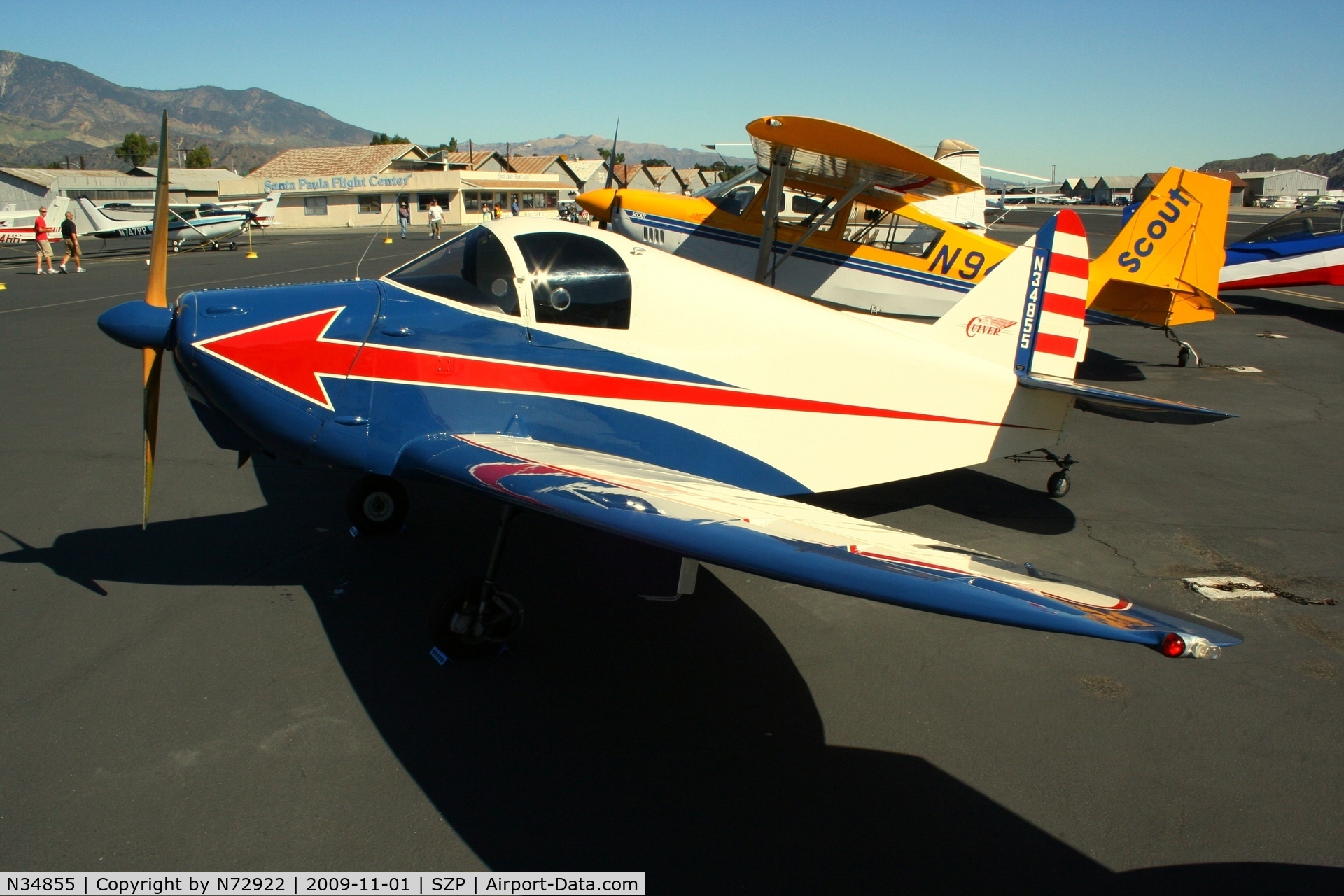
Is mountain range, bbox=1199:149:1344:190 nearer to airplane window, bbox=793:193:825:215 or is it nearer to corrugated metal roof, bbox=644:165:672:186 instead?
corrugated metal roof, bbox=644:165:672:186

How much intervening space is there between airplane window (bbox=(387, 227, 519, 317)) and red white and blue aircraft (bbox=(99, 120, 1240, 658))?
12mm

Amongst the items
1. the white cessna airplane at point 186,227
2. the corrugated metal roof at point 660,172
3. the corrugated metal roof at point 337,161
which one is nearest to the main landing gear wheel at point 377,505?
the white cessna airplane at point 186,227

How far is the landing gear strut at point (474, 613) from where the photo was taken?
405cm

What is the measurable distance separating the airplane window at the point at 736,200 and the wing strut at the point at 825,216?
0.98 m

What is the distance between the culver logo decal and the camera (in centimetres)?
573

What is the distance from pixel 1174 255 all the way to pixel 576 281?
10495 mm

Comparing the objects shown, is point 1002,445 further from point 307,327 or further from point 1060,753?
point 307,327

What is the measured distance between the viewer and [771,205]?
10320mm

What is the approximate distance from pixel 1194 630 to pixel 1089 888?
48.5 inches

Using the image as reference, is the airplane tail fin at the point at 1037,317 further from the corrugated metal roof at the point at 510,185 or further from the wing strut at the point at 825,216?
the corrugated metal roof at the point at 510,185

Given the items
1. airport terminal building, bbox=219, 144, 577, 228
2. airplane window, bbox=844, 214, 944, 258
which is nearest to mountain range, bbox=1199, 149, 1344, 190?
airport terminal building, bbox=219, 144, 577, 228

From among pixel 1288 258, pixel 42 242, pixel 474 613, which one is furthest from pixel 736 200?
pixel 42 242

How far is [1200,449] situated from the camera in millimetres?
8195

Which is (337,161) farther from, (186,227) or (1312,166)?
(1312,166)
